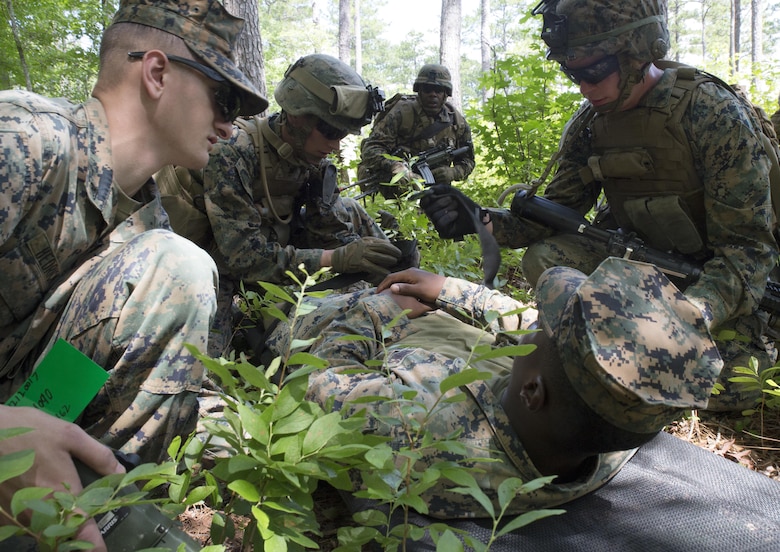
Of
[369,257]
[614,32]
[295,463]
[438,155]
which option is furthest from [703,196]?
[438,155]

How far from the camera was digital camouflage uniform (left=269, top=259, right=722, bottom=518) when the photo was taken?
1.63 metres

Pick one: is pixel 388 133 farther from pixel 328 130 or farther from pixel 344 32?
pixel 344 32

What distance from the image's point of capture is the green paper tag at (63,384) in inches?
67.9

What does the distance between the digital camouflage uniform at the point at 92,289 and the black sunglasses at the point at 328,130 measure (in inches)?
73.6

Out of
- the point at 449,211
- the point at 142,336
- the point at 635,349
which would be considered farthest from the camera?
the point at 449,211

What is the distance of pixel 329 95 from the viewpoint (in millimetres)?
3732

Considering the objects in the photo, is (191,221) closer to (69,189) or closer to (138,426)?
(69,189)

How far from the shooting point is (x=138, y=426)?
1896 millimetres

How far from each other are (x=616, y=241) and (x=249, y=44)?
15.9 ft

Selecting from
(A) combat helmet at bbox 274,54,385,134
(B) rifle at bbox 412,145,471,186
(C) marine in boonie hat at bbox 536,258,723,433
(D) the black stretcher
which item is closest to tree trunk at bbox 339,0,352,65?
(B) rifle at bbox 412,145,471,186

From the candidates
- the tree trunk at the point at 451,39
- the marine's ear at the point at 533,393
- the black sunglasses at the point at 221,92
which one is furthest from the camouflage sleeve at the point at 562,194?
the tree trunk at the point at 451,39

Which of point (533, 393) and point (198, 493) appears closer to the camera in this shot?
point (198, 493)

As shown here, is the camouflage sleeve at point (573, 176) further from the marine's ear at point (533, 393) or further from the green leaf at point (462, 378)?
the green leaf at point (462, 378)

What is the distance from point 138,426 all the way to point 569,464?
1.43 meters
